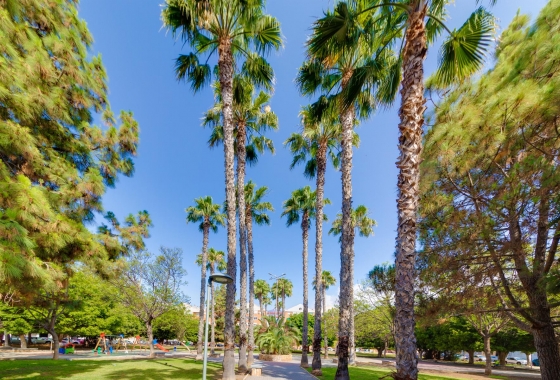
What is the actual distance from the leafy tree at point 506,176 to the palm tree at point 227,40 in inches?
257

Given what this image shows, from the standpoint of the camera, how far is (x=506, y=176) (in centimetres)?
673

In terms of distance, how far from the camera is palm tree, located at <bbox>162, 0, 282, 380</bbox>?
10.1m

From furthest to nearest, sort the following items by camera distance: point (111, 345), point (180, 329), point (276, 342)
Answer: point (180, 329) < point (111, 345) < point (276, 342)

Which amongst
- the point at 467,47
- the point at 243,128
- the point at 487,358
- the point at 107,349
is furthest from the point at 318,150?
the point at 107,349

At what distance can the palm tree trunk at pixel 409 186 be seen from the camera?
4.40 metres

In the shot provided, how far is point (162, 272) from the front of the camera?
80.1 feet

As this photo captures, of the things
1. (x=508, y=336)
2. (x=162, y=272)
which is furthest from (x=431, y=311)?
(x=508, y=336)

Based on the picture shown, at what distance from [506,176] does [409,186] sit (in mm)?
3365

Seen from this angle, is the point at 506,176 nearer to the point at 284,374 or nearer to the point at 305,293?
the point at 284,374

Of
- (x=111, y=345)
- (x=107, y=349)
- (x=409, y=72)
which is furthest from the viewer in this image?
(x=111, y=345)

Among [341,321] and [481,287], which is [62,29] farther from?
[481,287]

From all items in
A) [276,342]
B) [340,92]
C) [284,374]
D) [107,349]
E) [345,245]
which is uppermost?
[340,92]

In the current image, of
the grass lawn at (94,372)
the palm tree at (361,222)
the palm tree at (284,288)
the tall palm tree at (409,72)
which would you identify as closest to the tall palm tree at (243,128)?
the grass lawn at (94,372)

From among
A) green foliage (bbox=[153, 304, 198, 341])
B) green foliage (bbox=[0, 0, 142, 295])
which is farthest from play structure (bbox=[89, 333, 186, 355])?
green foliage (bbox=[0, 0, 142, 295])
